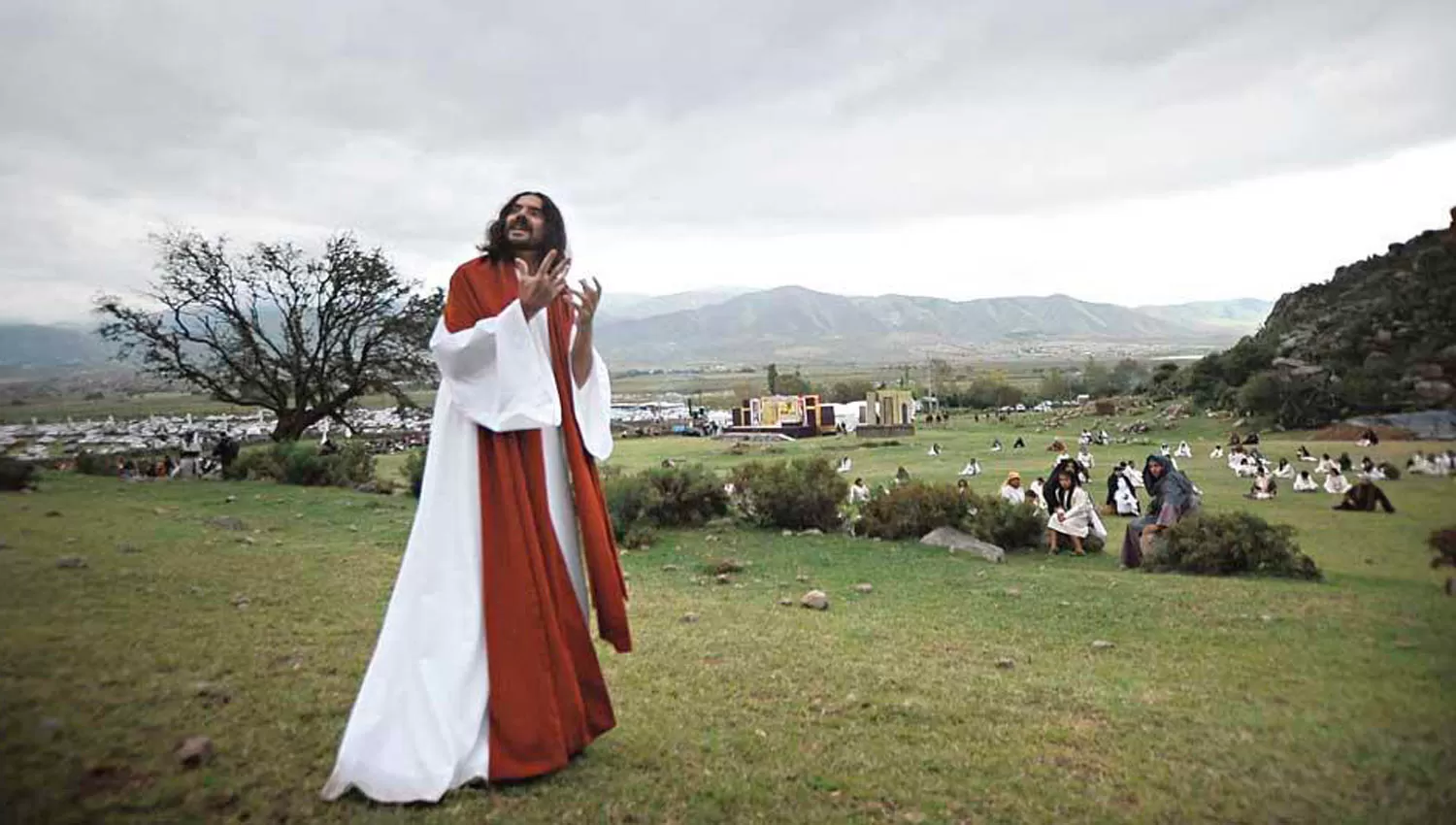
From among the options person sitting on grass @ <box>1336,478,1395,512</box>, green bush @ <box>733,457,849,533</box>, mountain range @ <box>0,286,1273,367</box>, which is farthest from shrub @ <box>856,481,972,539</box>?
person sitting on grass @ <box>1336,478,1395,512</box>

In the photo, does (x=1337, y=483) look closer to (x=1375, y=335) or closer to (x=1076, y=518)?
(x=1375, y=335)

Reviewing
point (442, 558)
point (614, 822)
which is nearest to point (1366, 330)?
point (614, 822)

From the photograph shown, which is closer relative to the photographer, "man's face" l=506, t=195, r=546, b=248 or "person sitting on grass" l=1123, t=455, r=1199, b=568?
"man's face" l=506, t=195, r=546, b=248

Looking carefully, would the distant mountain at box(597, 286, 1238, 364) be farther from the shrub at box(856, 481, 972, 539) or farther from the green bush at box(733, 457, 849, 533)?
the green bush at box(733, 457, 849, 533)

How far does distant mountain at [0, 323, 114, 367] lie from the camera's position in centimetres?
315

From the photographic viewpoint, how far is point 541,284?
3.43m

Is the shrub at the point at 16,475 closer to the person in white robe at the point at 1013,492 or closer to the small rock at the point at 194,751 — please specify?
the small rock at the point at 194,751

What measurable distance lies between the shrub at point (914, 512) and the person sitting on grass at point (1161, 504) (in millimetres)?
3208

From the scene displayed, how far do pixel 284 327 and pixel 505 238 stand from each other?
4086mm

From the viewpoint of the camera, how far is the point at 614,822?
313cm

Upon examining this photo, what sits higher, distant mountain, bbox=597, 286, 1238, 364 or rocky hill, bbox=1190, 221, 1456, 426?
distant mountain, bbox=597, 286, 1238, 364

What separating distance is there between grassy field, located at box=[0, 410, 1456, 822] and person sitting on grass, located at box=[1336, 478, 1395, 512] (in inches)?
3.3

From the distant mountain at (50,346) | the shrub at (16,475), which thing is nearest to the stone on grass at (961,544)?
the distant mountain at (50,346)

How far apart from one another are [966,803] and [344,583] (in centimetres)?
489
